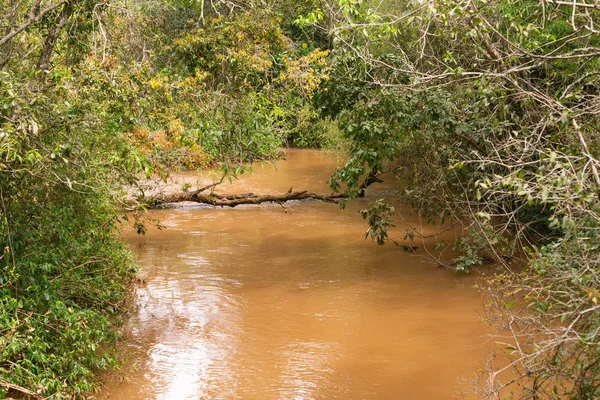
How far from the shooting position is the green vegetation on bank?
522 cm

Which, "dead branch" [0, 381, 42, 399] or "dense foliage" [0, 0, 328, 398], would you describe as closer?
"dead branch" [0, 381, 42, 399]

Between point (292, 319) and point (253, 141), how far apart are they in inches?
93.7

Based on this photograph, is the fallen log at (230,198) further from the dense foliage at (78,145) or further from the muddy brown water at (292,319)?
the dense foliage at (78,145)

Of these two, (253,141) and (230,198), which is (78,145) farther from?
(230,198)

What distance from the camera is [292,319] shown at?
913cm

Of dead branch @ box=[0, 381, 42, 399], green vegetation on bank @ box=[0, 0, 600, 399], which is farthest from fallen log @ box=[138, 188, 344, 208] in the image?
dead branch @ box=[0, 381, 42, 399]

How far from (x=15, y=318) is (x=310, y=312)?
4153mm

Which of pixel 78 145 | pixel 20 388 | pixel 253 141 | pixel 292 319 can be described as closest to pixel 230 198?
pixel 292 319

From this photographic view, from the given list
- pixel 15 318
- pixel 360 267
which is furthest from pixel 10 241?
pixel 360 267

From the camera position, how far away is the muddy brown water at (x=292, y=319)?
287 inches

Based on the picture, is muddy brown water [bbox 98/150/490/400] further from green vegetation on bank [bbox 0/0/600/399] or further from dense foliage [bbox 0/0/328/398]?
dense foliage [bbox 0/0/328/398]

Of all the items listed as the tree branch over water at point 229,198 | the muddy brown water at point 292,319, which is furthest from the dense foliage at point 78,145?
the tree branch over water at point 229,198

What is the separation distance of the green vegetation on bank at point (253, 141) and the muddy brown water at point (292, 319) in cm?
56

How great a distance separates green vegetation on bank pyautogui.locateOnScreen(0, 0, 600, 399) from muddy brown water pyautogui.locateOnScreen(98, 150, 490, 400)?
56 centimetres
